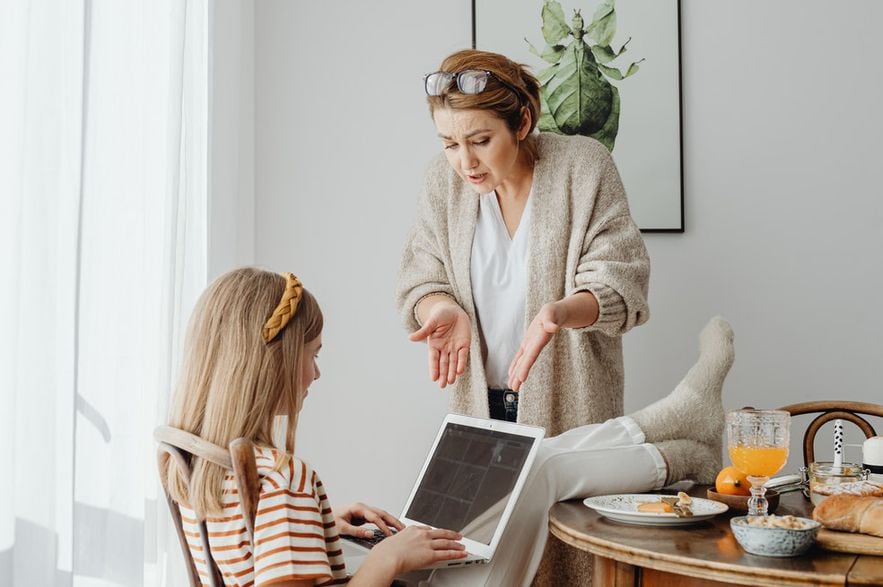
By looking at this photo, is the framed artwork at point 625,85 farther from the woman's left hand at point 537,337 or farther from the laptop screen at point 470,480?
the laptop screen at point 470,480

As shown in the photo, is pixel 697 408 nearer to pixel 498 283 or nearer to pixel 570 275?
pixel 570 275

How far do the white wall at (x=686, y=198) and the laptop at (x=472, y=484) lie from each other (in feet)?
3.15

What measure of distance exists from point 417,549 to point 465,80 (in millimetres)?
930

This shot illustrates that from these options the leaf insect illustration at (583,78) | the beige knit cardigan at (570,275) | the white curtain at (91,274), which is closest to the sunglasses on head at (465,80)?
the beige knit cardigan at (570,275)

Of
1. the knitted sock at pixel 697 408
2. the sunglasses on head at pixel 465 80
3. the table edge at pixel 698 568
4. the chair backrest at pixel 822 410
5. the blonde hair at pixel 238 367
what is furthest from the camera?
the chair backrest at pixel 822 410

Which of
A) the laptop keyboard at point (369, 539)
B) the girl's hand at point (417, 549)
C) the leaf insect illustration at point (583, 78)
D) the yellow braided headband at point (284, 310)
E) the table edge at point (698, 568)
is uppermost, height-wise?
the leaf insect illustration at point (583, 78)

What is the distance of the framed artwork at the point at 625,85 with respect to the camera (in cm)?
241

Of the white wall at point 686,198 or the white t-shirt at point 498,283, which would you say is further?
the white wall at point 686,198

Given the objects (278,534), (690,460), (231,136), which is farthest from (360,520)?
(231,136)

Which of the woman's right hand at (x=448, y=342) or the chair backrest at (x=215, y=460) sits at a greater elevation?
the woman's right hand at (x=448, y=342)

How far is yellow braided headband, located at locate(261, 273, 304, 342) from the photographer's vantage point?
128cm

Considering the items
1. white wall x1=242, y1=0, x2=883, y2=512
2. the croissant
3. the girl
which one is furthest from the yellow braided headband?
white wall x1=242, y1=0, x2=883, y2=512

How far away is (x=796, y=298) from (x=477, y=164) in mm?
1031

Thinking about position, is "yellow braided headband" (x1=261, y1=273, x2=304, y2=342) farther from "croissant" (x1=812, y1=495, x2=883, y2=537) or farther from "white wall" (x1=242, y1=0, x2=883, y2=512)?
"white wall" (x1=242, y1=0, x2=883, y2=512)
